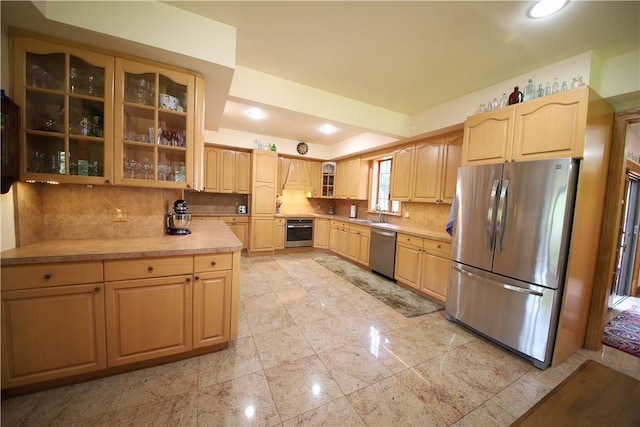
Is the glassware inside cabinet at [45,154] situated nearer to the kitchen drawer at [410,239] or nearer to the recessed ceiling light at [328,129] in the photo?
the recessed ceiling light at [328,129]

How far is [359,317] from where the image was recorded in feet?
8.64

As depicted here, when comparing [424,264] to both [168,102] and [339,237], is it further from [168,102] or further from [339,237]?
[168,102]

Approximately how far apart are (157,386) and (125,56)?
2.38m

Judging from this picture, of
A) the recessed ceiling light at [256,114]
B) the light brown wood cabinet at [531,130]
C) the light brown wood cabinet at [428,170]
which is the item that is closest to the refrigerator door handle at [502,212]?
the light brown wood cabinet at [531,130]

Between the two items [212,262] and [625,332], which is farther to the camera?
[625,332]

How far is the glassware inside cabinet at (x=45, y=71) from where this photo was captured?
5.11 ft

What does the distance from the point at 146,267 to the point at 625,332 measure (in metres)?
4.82

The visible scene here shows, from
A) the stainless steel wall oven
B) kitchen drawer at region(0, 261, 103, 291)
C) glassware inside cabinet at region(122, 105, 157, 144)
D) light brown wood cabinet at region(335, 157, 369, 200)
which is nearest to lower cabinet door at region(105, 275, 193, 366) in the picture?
kitchen drawer at region(0, 261, 103, 291)

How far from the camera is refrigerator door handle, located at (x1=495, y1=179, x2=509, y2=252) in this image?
210 cm

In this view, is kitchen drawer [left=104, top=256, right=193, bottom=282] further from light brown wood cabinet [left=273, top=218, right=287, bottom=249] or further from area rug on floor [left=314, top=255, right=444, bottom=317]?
light brown wood cabinet [left=273, top=218, right=287, bottom=249]

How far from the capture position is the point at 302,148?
5508 millimetres

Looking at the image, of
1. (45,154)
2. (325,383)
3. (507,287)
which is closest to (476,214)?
(507,287)

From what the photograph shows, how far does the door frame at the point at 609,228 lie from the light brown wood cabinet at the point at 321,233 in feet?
13.8

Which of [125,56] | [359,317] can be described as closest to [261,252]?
[359,317]
